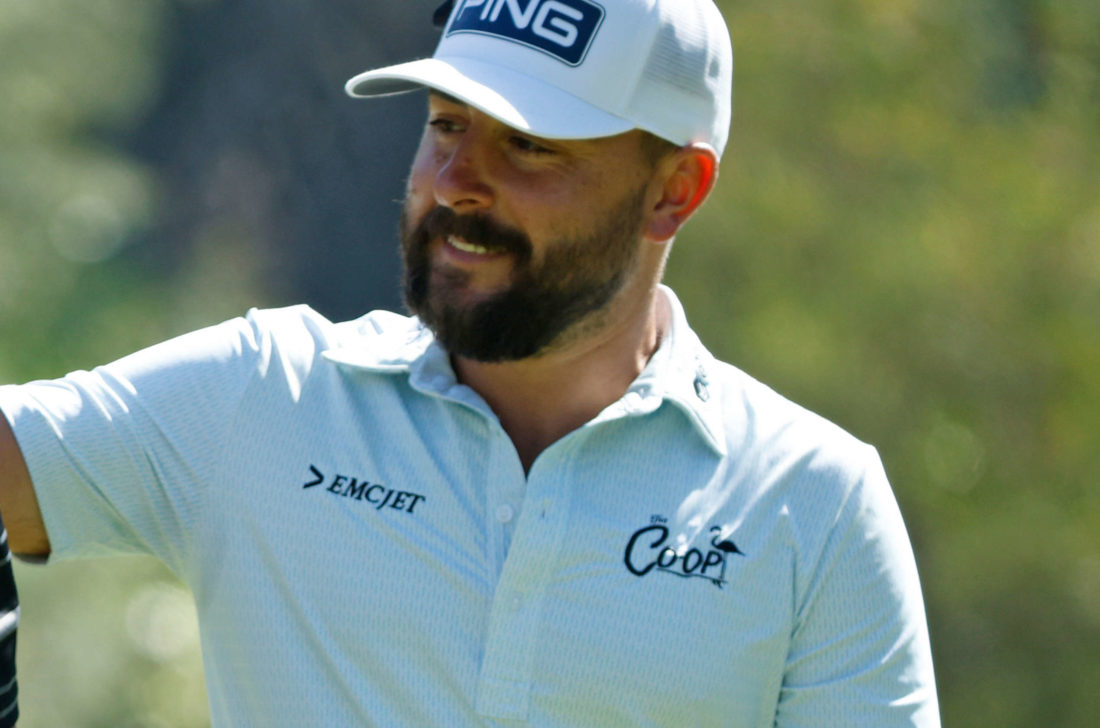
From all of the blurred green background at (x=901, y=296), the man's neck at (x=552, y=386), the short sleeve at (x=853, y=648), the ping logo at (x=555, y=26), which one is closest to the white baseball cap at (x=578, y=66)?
the ping logo at (x=555, y=26)

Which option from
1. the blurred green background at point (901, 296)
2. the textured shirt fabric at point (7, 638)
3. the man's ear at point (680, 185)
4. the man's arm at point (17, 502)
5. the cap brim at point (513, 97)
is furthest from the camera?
the blurred green background at point (901, 296)

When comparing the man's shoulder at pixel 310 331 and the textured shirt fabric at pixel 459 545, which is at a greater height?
the man's shoulder at pixel 310 331

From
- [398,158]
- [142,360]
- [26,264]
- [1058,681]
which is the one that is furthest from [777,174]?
[142,360]

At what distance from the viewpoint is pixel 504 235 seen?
5.26 ft

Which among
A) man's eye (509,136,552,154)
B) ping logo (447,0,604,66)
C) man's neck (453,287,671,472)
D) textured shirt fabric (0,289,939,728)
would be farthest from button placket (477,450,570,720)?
ping logo (447,0,604,66)

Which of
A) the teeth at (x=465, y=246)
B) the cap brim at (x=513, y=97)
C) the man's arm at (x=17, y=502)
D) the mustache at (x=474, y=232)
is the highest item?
the cap brim at (x=513, y=97)

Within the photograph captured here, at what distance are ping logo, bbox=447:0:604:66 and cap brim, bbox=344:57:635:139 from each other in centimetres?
4

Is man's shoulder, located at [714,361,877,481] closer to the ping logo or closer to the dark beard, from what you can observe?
the dark beard

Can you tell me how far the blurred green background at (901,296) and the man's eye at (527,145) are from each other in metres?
2.32

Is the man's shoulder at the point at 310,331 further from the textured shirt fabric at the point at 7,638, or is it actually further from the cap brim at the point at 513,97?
the textured shirt fabric at the point at 7,638

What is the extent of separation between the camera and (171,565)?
5.16ft

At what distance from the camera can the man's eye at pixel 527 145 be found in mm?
1626

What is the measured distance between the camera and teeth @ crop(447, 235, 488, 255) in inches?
63.0

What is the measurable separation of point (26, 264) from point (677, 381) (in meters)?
3.19
